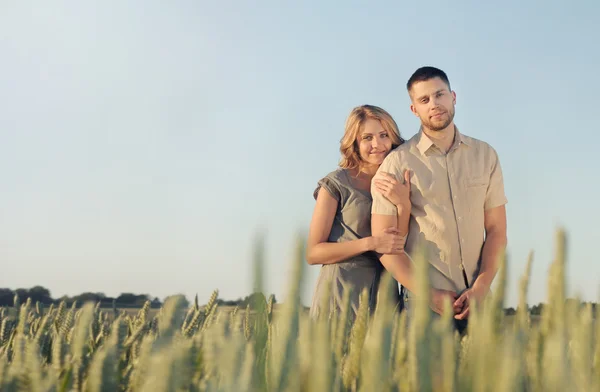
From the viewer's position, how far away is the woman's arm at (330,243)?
3.65 m

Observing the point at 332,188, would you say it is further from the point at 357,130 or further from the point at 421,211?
the point at 421,211

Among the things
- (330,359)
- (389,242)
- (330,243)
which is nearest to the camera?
Result: (330,359)

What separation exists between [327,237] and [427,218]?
82cm

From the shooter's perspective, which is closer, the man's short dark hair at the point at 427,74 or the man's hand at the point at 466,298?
the man's hand at the point at 466,298

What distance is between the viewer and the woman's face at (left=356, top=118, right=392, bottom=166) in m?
4.43

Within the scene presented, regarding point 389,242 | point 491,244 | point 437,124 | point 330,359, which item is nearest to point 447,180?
point 437,124

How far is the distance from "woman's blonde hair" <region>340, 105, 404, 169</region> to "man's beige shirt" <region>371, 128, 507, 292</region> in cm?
42

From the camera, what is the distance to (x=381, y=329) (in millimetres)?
448

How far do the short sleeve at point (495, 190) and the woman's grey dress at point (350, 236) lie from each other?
0.79 metres

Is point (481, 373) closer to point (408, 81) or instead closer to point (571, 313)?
point (571, 313)

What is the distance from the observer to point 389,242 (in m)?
3.63

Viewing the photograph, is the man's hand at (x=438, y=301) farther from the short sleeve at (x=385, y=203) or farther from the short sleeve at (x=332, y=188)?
the short sleeve at (x=332, y=188)

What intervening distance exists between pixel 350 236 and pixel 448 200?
754mm

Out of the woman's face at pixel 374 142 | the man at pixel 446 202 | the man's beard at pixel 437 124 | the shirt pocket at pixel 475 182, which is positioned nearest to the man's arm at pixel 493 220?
the man at pixel 446 202
